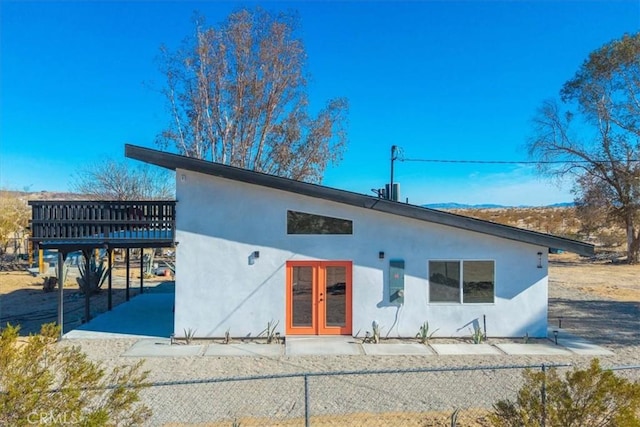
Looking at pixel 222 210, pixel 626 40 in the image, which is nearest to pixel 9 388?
pixel 222 210

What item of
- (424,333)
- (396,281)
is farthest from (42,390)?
(424,333)

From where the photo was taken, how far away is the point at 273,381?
7.32 metres

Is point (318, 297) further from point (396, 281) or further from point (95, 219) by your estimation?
point (95, 219)

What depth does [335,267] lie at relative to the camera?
33.0 feet

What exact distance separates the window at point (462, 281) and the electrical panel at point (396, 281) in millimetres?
729

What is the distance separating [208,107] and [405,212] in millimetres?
14809

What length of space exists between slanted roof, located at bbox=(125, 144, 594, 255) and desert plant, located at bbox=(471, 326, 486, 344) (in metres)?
2.31

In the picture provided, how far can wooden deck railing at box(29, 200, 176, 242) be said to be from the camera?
31.3 feet

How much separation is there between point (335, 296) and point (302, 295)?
0.81 meters

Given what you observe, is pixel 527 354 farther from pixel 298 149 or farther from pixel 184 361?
pixel 298 149

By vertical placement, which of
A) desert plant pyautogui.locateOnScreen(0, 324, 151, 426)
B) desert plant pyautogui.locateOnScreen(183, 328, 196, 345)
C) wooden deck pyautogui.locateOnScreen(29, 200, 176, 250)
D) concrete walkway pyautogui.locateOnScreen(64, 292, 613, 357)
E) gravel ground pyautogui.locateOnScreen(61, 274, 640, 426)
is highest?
wooden deck pyautogui.locateOnScreen(29, 200, 176, 250)

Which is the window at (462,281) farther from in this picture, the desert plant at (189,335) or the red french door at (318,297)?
the desert plant at (189,335)

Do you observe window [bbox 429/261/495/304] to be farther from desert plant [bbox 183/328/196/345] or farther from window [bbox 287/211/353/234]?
desert plant [bbox 183/328/196/345]

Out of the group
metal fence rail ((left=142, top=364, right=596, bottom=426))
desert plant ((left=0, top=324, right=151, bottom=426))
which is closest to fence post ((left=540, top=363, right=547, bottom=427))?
metal fence rail ((left=142, top=364, right=596, bottom=426))
